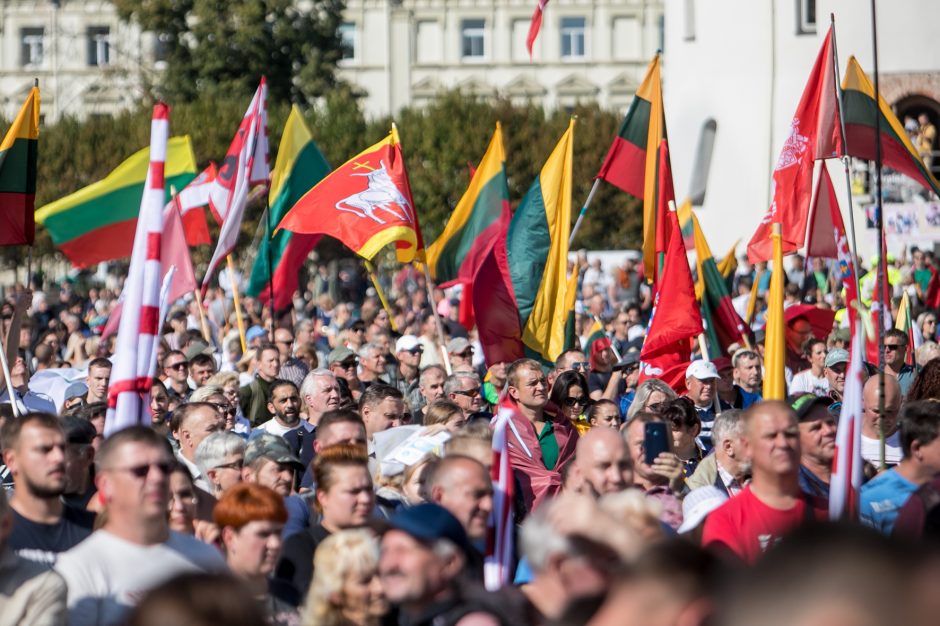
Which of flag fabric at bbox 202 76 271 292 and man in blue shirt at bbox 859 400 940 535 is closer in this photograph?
man in blue shirt at bbox 859 400 940 535

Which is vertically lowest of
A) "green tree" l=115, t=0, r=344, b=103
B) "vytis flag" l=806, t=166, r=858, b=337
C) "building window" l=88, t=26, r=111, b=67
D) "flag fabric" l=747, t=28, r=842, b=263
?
"vytis flag" l=806, t=166, r=858, b=337

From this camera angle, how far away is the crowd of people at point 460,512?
8.56 ft

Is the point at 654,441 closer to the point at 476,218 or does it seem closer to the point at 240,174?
the point at 476,218

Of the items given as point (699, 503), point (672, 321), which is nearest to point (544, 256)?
point (672, 321)

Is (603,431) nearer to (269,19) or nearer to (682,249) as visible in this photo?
(682,249)

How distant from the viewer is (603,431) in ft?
20.9

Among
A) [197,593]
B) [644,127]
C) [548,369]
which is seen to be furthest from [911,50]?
[197,593]

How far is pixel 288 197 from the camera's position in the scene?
51.1 ft

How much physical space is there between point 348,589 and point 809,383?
8.67m

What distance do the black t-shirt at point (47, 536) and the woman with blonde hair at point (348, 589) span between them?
1.08m

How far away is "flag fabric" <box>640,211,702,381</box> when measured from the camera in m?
11.7

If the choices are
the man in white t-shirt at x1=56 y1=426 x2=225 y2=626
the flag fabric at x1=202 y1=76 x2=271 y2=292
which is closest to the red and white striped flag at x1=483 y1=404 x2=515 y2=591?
the man in white t-shirt at x1=56 y1=426 x2=225 y2=626

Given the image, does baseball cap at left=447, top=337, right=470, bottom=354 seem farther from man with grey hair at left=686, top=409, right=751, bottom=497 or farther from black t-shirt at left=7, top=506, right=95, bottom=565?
black t-shirt at left=7, top=506, right=95, bottom=565

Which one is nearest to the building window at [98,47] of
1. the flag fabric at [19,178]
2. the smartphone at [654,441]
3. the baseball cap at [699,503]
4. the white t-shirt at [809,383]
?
the flag fabric at [19,178]
